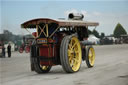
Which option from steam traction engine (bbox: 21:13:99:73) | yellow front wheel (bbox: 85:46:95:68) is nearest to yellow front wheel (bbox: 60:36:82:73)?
steam traction engine (bbox: 21:13:99:73)

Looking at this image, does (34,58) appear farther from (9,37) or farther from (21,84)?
(9,37)

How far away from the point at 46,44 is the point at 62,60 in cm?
90

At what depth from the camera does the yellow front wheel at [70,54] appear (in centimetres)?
858

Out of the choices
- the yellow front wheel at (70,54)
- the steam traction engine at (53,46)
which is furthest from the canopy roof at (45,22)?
the yellow front wheel at (70,54)

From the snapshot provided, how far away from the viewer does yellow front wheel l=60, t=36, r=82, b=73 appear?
858 cm

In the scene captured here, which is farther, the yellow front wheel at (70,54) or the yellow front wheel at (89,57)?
the yellow front wheel at (89,57)

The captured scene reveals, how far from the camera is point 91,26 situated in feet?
36.5

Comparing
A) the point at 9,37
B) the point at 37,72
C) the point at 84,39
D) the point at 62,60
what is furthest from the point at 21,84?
the point at 9,37

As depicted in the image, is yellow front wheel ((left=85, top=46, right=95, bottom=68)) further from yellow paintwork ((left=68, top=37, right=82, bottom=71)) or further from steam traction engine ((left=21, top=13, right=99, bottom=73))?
yellow paintwork ((left=68, top=37, right=82, bottom=71))

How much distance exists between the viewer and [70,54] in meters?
9.10

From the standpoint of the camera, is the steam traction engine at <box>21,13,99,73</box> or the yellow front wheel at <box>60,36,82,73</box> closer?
the yellow front wheel at <box>60,36,82,73</box>

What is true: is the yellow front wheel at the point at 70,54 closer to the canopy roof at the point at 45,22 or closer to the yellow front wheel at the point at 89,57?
the canopy roof at the point at 45,22

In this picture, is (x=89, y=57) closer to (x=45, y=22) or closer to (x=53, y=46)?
(x=53, y=46)

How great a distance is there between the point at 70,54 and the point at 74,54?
1.00 feet
